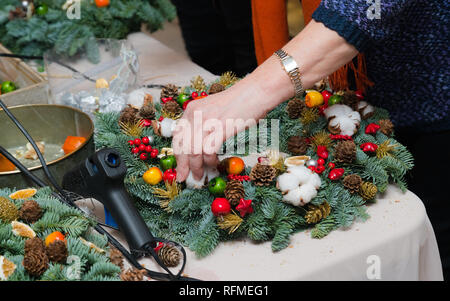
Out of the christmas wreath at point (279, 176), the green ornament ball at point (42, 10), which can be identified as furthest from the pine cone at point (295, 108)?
the green ornament ball at point (42, 10)

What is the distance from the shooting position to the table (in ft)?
2.09

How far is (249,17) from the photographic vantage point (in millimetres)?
1472

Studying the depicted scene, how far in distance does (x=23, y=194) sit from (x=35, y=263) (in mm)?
166

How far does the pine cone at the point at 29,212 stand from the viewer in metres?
0.65

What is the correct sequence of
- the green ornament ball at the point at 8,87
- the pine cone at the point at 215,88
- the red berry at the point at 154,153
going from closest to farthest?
1. the red berry at the point at 154,153
2. the pine cone at the point at 215,88
3. the green ornament ball at the point at 8,87

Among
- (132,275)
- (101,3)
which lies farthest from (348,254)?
(101,3)

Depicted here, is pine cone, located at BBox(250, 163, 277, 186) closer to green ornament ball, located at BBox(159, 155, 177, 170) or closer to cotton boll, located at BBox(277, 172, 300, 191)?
cotton boll, located at BBox(277, 172, 300, 191)

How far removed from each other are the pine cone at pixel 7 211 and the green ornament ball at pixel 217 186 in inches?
10.4

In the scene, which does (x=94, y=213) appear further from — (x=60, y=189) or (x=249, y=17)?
(x=249, y=17)

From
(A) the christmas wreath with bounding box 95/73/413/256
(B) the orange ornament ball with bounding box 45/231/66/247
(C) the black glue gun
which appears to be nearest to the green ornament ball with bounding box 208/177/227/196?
(A) the christmas wreath with bounding box 95/73/413/256

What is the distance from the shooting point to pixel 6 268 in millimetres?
568

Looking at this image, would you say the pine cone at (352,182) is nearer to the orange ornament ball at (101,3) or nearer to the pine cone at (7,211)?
the pine cone at (7,211)
